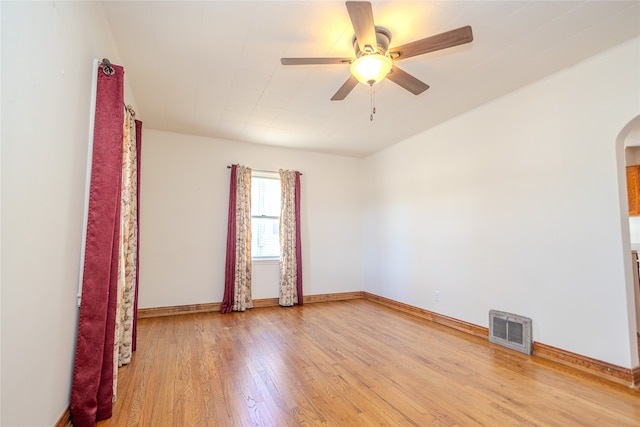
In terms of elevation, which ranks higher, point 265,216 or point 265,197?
point 265,197

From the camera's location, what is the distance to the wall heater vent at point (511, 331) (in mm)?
2947

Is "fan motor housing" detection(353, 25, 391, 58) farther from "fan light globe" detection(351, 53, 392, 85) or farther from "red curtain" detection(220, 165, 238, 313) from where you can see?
"red curtain" detection(220, 165, 238, 313)

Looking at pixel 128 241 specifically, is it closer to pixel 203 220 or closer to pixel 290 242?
pixel 203 220

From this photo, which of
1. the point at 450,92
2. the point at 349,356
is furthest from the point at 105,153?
the point at 450,92

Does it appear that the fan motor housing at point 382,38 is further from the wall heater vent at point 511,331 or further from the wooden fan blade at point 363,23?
the wall heater vent at point 511,331

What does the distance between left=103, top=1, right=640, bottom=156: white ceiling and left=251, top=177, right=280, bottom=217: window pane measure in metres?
1.33

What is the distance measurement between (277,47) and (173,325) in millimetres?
3451

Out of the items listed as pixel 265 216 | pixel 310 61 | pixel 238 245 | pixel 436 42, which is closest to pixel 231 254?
pixel 238 245

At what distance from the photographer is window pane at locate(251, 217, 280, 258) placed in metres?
5.08

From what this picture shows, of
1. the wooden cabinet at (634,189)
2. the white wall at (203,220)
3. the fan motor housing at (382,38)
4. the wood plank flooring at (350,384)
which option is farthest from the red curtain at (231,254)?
the wooden cabinet at (634,189)

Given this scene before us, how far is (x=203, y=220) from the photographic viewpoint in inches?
184

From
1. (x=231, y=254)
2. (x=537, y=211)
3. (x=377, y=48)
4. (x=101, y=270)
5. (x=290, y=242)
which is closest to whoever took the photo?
(x=101, y=270)

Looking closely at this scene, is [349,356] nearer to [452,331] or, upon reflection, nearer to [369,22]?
[452,331]

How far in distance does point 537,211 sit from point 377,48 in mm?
2261
